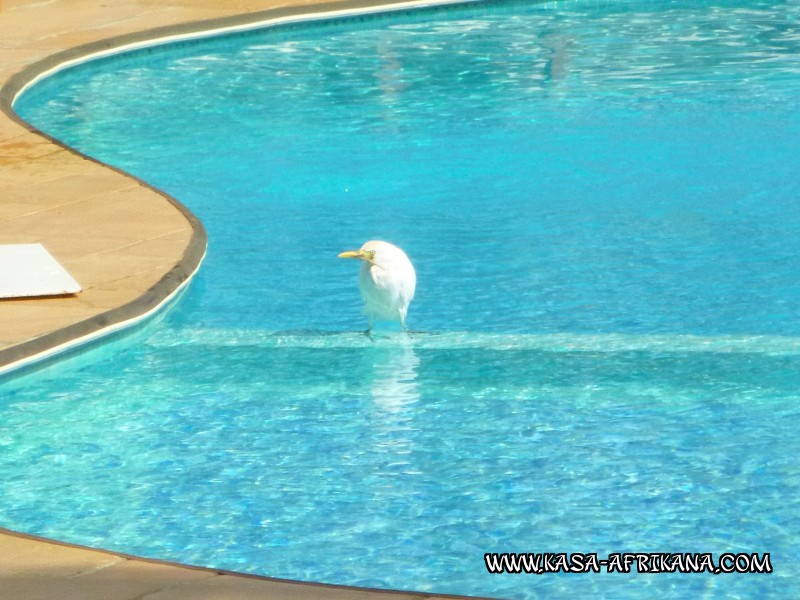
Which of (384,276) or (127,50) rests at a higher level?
(384,276)

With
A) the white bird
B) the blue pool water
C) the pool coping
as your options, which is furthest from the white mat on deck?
the white bird

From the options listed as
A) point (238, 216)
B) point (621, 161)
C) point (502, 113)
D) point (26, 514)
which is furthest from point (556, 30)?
point (26, 514)

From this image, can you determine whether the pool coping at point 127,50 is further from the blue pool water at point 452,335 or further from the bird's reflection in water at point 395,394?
the bird's reflection in water at point 395,394

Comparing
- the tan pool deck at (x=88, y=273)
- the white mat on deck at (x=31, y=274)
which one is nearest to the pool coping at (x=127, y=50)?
the tan pool deck at (x=88, y=273)

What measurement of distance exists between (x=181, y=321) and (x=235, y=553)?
2.61 m

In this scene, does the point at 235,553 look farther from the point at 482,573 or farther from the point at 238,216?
the point at 238,216

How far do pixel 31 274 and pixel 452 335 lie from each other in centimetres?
231

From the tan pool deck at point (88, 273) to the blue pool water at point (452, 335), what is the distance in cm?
25

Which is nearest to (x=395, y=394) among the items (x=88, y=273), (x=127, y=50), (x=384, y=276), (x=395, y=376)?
(x=395, y=376)

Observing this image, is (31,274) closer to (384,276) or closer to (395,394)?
(384,276)

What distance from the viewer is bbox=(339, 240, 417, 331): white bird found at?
674 centimetres

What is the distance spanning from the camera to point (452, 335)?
7.37m

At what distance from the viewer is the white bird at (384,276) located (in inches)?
265

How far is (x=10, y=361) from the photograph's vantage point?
21.3ft
